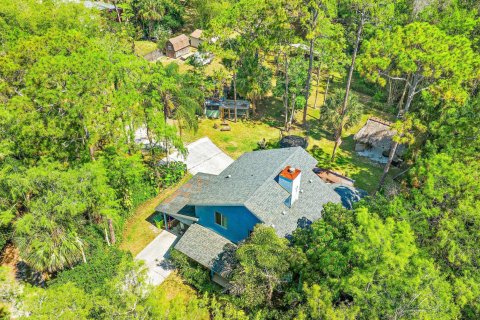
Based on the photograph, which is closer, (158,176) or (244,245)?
(244,245)

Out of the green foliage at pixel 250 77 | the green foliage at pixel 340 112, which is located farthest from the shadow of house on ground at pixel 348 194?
the green foliage at pixel 250 77

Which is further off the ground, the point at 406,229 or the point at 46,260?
the point at 406,229

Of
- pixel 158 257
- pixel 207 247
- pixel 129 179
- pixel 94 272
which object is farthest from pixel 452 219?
pixel 129 179

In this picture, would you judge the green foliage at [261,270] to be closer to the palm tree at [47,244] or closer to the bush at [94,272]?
the bush at [94,272]

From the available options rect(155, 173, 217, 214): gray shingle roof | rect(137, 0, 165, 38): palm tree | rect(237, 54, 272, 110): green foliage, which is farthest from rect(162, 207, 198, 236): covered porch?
rect(137, 0, 165, 38): palm tree

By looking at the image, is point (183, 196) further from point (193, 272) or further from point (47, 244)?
point (47, 244)

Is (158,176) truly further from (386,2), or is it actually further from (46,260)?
(386,2)

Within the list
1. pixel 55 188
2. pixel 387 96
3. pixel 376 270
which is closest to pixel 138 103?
pixel 55 188
